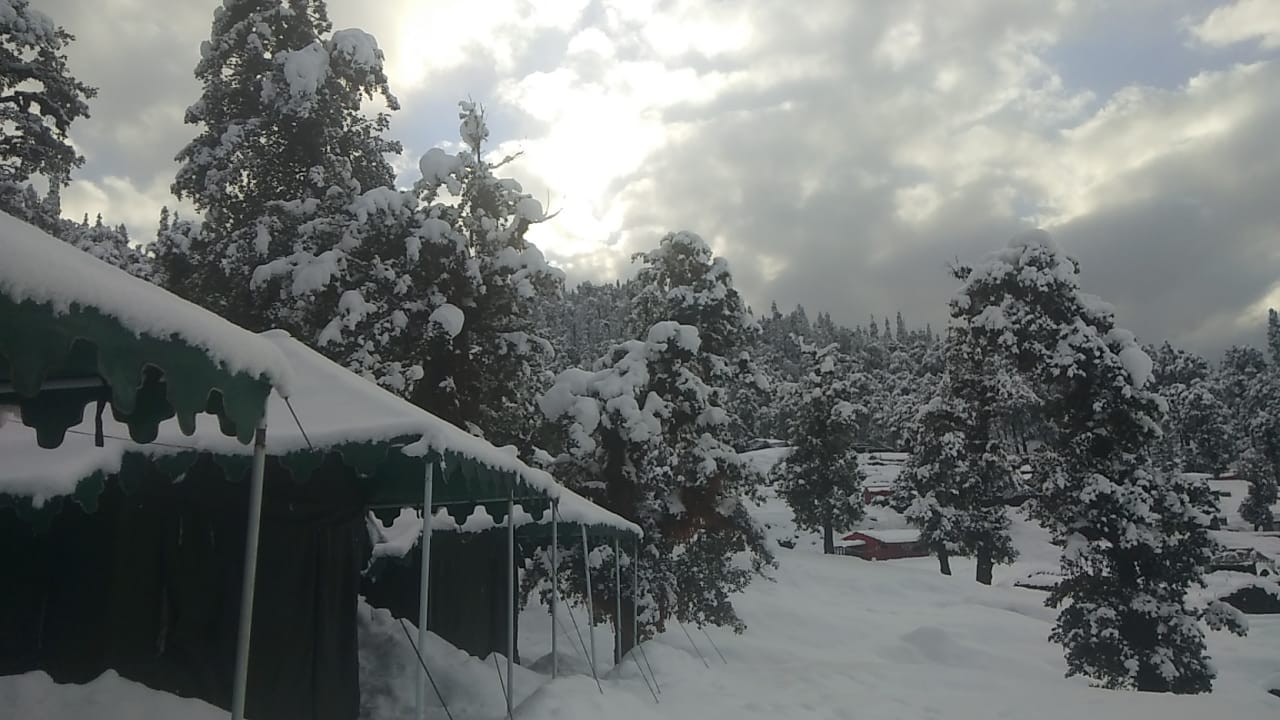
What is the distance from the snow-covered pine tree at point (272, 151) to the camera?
695 inches

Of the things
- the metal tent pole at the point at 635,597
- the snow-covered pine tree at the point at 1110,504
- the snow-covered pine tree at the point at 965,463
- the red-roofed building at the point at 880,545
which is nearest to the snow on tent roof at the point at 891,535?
the red-roofed building at the point at 880,545

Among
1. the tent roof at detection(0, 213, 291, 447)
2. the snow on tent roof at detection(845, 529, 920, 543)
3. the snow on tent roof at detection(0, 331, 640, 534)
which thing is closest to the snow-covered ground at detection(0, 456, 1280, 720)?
the snow on tent roof at detection(0, 331, 640, 534)

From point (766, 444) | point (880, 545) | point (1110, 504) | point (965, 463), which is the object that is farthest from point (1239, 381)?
point (1110, 504)

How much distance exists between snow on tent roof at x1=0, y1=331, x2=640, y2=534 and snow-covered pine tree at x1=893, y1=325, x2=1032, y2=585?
14953 millimetres

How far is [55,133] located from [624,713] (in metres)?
16.4

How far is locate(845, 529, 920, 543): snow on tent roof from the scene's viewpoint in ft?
185

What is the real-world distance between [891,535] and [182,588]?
57117mm

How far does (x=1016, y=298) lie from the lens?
17.7 metres

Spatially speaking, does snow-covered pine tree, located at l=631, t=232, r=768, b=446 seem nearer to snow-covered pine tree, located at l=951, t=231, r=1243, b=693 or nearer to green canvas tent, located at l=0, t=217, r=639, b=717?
snow-covered pine tree, located at l=951, t=231, r=1243, b=693

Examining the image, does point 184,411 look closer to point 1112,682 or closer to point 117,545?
point 117,545

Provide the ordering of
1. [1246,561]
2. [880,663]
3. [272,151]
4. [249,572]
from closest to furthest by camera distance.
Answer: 1. [249,572]
2. [880,663]
3. [272,151]
4. [1246,561]

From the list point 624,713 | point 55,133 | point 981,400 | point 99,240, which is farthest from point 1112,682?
point 99,240

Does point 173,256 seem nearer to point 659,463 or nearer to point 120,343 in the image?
point 659,463

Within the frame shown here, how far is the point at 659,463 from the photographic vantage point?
17172mm
